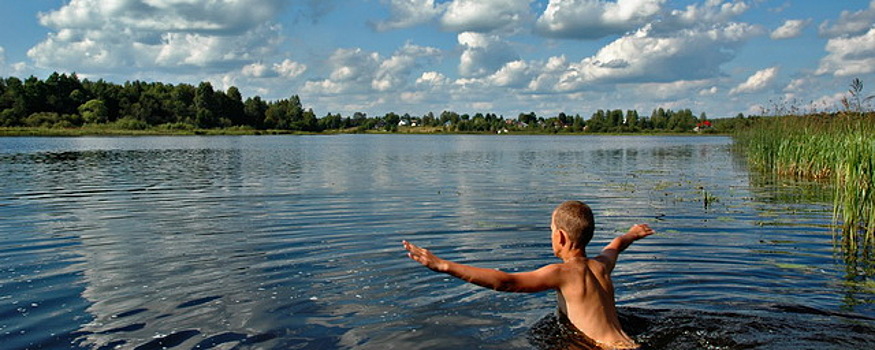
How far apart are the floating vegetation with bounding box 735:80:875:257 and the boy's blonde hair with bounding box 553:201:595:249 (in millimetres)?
8607

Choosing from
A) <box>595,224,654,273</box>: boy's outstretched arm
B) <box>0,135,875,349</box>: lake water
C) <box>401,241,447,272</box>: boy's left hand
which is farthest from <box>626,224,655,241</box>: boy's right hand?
<box>401,241,447,272</box>: boy's left hand

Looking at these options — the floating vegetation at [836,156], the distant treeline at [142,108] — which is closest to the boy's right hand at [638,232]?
the floating vegetation at [836,156]

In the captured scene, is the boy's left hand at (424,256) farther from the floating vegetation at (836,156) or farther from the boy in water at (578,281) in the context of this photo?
the floating vegetation at (836,156)

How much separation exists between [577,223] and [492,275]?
3.23 feet

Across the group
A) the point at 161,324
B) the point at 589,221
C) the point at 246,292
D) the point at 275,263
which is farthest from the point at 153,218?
the point at 589,221

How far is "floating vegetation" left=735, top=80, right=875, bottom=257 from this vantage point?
40.3ft

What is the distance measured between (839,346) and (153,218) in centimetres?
1530

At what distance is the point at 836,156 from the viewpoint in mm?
20531

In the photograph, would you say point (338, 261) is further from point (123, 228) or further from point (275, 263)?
point (123, 228)

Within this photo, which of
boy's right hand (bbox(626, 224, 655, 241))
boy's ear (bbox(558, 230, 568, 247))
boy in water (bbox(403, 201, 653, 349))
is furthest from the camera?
boy's right hand (bbox(626, 224, 655, 241))

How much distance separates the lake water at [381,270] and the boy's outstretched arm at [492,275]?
1.36 meters

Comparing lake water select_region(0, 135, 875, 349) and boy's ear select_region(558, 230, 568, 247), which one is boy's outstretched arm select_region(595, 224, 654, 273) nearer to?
boy's ear select_region(558, 230, 568, 247)

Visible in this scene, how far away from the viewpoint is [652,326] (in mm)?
7371

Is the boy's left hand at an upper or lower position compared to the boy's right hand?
upper
